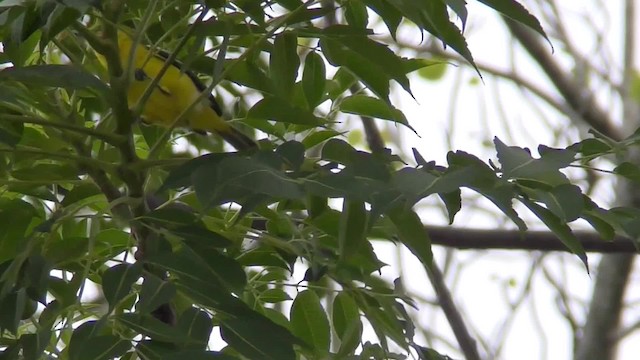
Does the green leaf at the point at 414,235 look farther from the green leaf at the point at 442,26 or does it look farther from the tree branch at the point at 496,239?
the tree branch at the point at 496,239

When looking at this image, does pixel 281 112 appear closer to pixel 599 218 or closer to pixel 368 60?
pixel 368 60

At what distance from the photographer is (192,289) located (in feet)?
2.74

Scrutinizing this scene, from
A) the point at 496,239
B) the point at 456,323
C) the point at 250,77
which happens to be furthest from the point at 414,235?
the point at 456,323

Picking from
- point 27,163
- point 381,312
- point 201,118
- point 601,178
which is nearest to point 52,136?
point 27,163

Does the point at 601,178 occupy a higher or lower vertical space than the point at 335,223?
higher

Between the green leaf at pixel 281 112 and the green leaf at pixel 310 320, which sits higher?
the green leaf at pixel 281 112

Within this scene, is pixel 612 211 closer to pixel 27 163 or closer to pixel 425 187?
pixel 425 187

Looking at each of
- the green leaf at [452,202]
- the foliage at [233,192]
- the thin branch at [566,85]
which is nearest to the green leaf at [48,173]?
the foliage at [233,192]


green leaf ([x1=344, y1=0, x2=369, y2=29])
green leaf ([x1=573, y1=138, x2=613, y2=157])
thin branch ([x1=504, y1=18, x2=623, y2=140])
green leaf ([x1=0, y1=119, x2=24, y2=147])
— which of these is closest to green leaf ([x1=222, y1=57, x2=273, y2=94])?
green leaf ([x1=344, y1=0, x2=369, y2=29])

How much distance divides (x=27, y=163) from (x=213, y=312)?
0.97 ft

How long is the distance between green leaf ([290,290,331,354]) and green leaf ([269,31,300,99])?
0.21 m

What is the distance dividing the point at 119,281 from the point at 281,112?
234mm

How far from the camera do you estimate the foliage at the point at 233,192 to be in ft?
2.60

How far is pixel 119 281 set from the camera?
82cm
